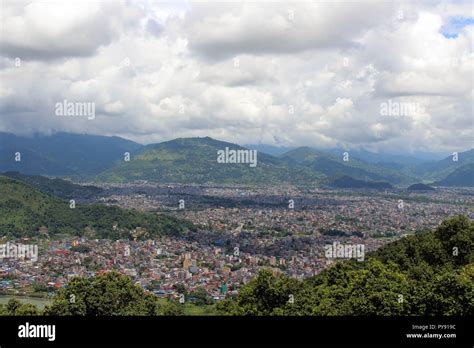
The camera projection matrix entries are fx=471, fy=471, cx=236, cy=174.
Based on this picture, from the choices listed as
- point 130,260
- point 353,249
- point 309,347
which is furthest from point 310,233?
point 309,347

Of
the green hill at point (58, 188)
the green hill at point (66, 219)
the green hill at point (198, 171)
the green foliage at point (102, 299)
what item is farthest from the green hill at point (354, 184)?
the green foliage at point (102, 299)

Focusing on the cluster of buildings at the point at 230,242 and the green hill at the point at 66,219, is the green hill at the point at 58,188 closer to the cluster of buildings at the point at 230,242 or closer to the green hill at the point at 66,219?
the cluster of buildings at the point at 230,242

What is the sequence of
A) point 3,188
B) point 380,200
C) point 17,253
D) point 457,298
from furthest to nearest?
point 380,200 < point 3,188 < point 17,253 < point 457,298

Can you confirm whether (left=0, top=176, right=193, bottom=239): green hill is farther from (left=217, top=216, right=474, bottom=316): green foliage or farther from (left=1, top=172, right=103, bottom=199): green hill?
(left=217, top=216, right=474, bottom=316): green foliage

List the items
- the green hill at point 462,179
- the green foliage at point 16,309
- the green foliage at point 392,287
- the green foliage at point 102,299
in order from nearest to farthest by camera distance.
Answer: the green foliage at point 392,287, the green foliage at point 16,309, the green foliage at point 102,299, the green hill at point 462,179

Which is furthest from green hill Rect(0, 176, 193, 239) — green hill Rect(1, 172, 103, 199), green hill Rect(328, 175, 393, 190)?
green hill Rect(328, 175, 393, 190)

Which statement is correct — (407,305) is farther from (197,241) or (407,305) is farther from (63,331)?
(197,241)
